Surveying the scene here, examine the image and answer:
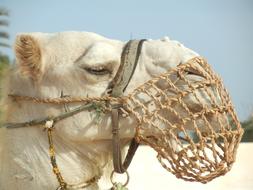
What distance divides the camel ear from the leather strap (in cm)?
47

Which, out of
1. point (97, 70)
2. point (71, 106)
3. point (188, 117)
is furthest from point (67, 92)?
point (188, 117)

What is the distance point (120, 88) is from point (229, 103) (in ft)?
2.05

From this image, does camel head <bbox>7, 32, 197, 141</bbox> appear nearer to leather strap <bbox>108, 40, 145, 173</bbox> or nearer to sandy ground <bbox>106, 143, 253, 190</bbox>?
leather strap <bbox>108, 40, 145, 173</bbox>

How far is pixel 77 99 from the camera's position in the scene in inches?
113

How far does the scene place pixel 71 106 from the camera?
9.52 feet

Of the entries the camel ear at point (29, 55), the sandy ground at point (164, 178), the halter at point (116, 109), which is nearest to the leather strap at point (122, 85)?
the halter at point (116, 109)

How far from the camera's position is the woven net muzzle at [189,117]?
2.68 metres

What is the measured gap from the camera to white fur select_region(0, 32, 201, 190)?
2873mm

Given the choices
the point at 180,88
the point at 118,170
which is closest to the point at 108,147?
the point at 118,170

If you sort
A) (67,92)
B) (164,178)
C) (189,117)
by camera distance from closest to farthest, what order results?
(189,117), (67,92), (164,178)

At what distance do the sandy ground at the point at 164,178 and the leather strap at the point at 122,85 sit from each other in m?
8.02

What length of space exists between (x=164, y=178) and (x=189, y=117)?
981 centimetres

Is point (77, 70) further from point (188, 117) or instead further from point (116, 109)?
point (188, 117)

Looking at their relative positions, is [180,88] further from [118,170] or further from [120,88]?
[118,170]
